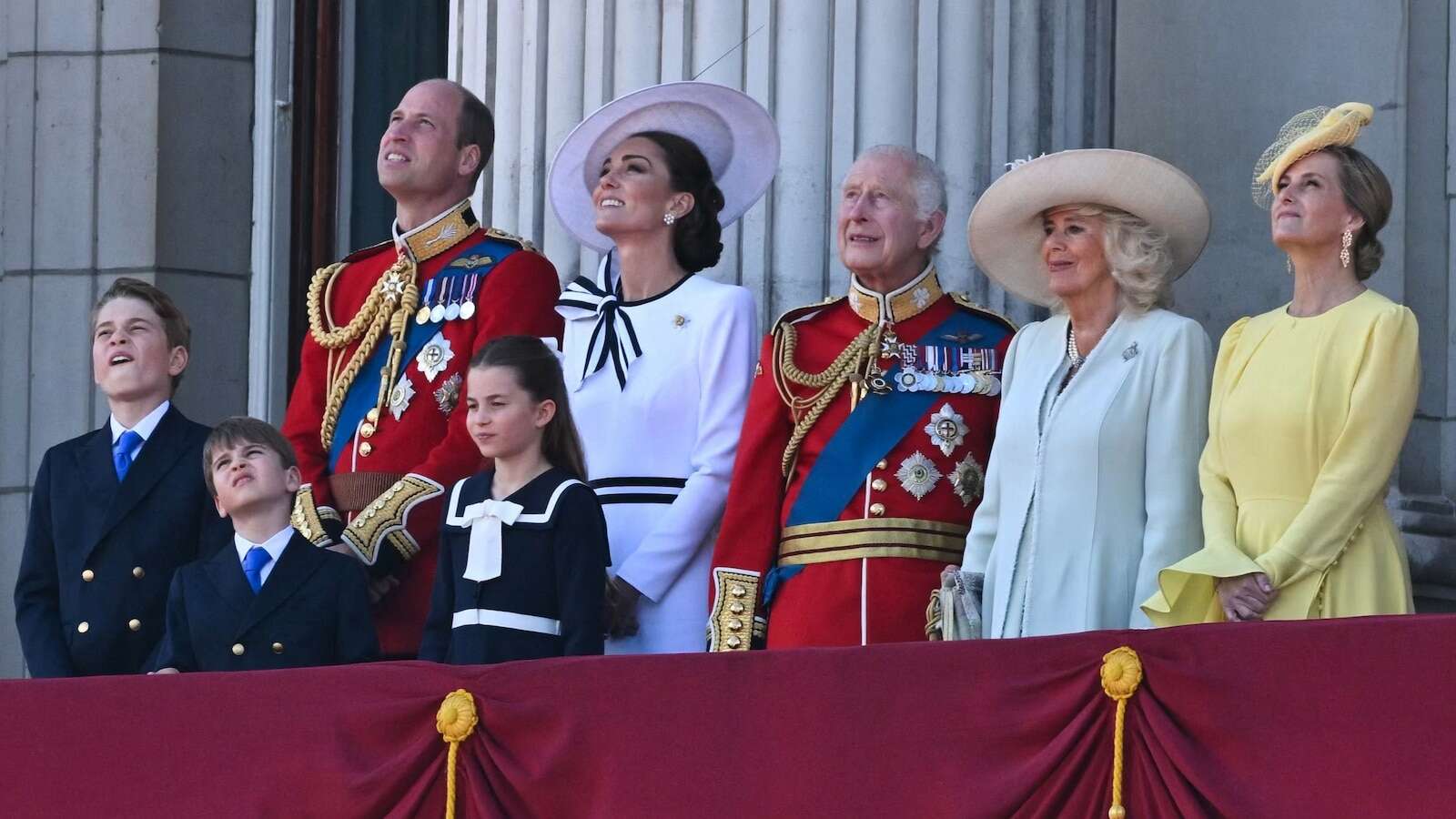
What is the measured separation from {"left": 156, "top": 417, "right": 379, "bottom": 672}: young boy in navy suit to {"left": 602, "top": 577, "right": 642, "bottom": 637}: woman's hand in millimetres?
513

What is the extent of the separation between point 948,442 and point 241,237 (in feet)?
13.6

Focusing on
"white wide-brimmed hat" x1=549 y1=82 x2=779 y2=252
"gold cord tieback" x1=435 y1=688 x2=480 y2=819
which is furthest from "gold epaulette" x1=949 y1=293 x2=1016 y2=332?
"gold cord tieback" x1=435 y1=688 x2=480 y2=819

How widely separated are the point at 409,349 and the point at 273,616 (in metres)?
0.91

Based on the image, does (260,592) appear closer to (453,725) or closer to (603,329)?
(453,725)

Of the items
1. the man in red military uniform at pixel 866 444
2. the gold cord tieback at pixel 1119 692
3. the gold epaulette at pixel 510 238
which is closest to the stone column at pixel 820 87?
the gold epaulette at pixel 510 238

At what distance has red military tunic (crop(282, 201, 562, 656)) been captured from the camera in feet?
20.8

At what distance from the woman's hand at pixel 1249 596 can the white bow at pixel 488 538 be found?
57.3 inches

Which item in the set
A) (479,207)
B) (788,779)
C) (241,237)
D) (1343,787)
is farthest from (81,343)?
(1343,787)

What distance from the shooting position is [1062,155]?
236 inches

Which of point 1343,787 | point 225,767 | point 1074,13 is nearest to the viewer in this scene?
point 1343,787

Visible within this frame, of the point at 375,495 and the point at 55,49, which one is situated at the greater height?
the point at 55,49

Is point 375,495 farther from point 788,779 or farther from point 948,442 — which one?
point 788,779

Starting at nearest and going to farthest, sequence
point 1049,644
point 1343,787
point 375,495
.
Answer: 1. point 1343,787
2. point 1049,644
3. point 375,495

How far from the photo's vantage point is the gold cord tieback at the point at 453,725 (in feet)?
17.0
